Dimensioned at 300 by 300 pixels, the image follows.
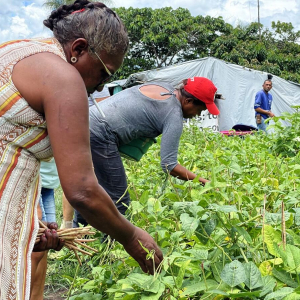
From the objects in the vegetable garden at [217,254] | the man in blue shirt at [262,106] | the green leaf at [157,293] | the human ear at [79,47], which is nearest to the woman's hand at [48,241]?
the vegetable garden at [217,254]

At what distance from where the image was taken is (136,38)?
21.8 meters

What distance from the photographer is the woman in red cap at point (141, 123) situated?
9.46ft

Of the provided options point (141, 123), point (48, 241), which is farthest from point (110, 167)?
point (48, 241)

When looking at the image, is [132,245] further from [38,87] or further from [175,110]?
[175,110]

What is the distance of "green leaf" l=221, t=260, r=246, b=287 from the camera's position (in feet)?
3.97

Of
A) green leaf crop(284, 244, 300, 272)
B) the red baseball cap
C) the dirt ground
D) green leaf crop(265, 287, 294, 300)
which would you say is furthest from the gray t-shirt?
green leaf crop(265, 287, 294, 300)

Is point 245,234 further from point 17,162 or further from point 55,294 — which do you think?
point 55,294

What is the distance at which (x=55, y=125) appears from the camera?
1232 mm

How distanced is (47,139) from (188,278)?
2.23 feet

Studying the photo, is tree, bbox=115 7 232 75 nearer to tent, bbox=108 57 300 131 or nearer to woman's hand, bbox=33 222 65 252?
tent, bbox=108 57 300 131

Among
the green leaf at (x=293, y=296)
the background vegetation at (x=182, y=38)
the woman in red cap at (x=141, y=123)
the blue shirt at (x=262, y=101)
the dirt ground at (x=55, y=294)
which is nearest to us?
the green leaf at (x=293, y=296)

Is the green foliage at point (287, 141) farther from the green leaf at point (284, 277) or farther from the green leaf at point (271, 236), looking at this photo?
the green leaf at point (284, 277)

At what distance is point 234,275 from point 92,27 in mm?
920

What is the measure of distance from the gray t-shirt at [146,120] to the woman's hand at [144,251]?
1.39 m
